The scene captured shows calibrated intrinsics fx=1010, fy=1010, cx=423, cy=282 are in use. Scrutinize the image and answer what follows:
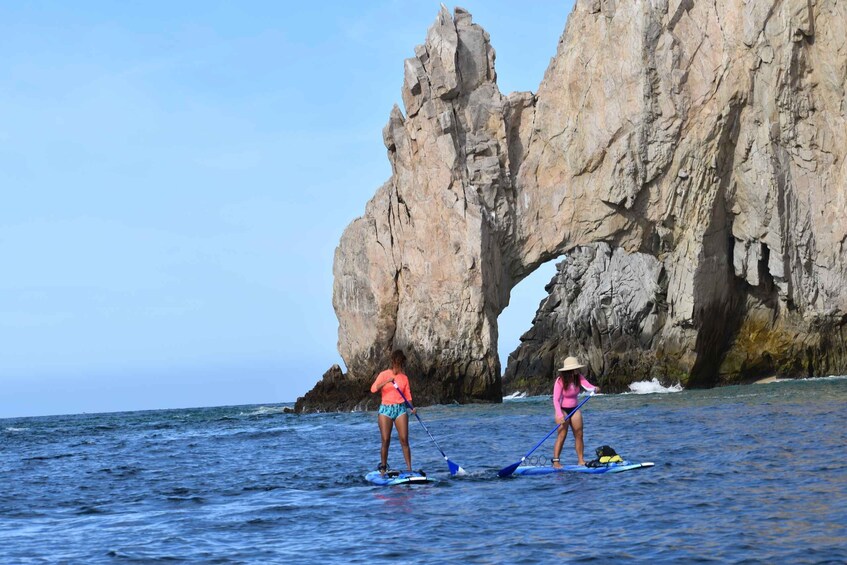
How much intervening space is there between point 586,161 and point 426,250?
29.5ft

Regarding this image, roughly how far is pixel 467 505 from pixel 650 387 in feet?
119

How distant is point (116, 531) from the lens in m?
11.6

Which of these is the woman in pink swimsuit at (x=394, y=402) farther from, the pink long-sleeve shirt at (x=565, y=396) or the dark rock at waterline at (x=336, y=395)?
the dark rock at waterline at (x=336, y=395)

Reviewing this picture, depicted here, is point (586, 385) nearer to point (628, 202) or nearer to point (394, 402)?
point (394, 402)

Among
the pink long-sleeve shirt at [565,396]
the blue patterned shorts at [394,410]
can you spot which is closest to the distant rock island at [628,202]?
the pink long-sleeve shirt at [565,396]

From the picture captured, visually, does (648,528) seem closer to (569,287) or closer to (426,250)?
(426,250)

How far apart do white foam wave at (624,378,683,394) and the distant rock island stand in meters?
0.45

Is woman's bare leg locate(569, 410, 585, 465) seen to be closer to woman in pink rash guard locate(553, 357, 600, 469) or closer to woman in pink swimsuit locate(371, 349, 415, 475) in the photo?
woman in pink rash guard locate(553, 357, 600, 469)

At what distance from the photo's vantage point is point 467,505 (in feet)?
39.8

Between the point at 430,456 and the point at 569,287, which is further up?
the point at 569,287

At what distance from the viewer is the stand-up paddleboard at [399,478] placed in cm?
1439

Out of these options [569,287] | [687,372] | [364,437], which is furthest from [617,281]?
[364,437]

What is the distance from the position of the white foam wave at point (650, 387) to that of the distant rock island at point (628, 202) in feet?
1.48

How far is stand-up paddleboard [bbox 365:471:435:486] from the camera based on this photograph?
47.2 ft
